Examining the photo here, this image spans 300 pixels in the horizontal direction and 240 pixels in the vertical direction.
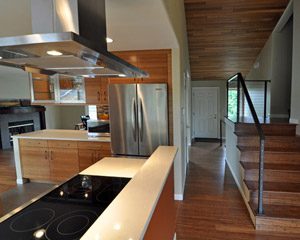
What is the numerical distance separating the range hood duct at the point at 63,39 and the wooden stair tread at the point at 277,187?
249 cm

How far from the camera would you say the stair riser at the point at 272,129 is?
3.61 meters

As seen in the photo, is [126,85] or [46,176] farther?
[46,176]

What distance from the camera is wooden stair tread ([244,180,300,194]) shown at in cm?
273

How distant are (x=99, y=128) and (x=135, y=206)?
8.54 ft

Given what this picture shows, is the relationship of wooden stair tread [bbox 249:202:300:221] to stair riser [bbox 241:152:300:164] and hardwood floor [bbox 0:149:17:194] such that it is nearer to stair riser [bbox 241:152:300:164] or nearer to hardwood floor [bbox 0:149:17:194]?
stair riser [bbox 241:152:300:164]

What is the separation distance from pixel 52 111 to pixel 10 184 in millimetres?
5863

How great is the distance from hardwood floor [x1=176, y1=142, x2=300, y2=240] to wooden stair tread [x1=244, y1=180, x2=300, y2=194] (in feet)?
1.08

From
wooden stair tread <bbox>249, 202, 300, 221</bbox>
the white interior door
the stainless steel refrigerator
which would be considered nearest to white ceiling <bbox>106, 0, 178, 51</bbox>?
the stainless steel refrigerator

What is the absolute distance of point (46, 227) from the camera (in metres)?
1.09

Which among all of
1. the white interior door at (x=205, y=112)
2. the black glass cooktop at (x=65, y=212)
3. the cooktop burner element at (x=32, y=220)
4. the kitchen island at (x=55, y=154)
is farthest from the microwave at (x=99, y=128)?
the white interior door at (x=205, y=112)

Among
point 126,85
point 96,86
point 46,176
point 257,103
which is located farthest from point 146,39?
point 257,103

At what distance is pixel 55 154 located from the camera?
12.2ft

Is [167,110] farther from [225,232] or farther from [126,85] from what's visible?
[225,232]

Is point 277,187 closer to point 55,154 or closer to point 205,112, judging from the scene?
point 55,154
